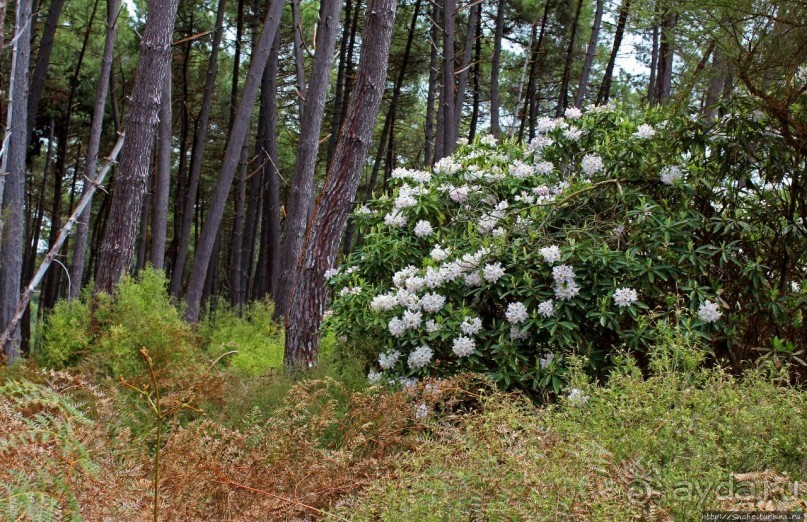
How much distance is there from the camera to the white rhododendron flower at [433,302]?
4664 mm

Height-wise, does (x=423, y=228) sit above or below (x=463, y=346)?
above

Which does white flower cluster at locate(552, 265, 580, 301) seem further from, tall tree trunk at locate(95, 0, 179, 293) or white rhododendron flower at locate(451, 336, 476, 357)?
tall tree trunk at locate(95, 0, 179, 293)

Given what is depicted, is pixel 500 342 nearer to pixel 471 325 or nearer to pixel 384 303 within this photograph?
pixel 471 325

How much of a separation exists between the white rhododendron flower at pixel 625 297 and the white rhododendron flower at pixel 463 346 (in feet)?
2.89

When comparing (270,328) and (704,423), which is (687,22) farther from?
(270,328)

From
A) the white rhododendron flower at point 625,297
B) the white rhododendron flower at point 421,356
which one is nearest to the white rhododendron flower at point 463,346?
the white rhododendron flower at point 421,356

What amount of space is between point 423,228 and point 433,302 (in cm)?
76

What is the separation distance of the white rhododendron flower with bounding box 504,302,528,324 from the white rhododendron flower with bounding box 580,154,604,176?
3.91 feet

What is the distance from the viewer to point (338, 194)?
6.14m

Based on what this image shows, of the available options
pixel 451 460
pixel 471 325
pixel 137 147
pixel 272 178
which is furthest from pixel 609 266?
pixel 272 178

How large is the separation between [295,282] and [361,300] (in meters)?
1.38

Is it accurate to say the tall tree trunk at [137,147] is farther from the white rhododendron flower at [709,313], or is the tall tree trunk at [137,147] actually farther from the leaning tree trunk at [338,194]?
the white rhododendron flower at [709,313]

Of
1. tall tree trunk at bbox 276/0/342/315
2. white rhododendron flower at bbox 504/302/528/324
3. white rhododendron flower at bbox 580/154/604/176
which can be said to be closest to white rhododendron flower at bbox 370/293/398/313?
white rhododendron flower at bbox 504/302/528/324

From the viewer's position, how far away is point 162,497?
106 inches
